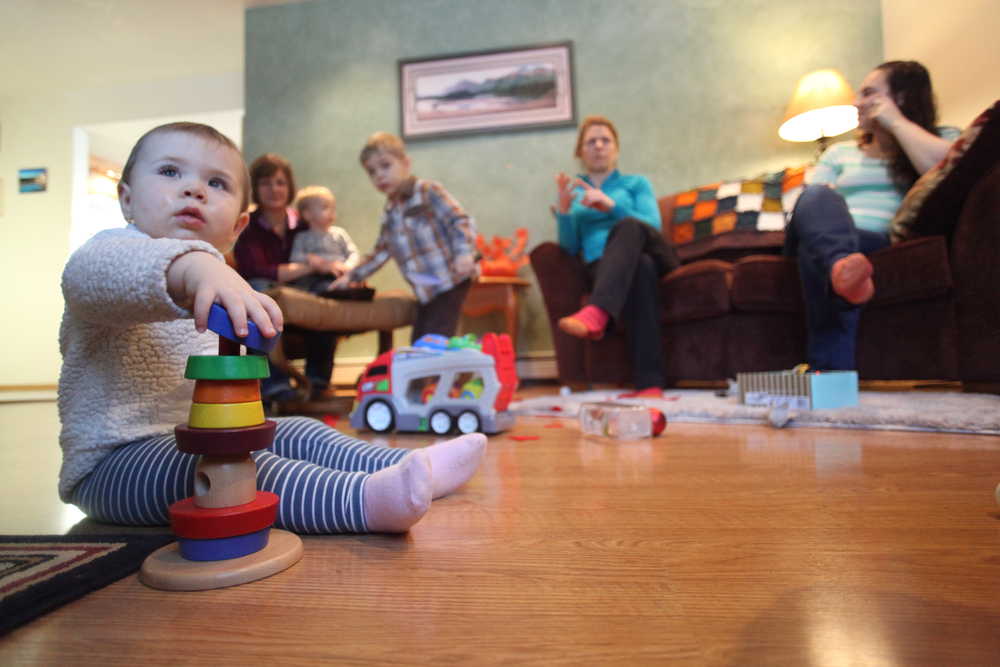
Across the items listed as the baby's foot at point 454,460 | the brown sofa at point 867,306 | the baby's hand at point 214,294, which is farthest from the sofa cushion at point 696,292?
the baby's hand at point 214,294

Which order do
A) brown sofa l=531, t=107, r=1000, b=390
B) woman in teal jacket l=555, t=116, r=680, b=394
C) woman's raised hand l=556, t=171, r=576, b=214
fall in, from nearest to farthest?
brown sofa l=531, t=107, r=1000, b=390, woman in teal jacket l=555, t=116, r=680, b=394, woman's raised hand l=556, t=171, r=576, b=214

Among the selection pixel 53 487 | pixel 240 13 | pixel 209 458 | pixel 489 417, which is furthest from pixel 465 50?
pixel 209 458

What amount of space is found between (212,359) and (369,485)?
0.19 m

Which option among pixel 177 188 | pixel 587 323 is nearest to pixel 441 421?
pixel 587 323

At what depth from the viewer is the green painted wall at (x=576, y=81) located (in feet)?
9.22

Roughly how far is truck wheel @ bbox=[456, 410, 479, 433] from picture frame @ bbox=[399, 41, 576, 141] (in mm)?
2040

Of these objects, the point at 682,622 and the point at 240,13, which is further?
the point at 240,13

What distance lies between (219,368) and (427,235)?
1.55 metres

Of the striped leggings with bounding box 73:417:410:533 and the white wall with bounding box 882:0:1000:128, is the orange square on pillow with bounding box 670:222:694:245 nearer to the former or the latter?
the white wall with bounding box 882:0:1000:128

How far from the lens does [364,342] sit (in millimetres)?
3021

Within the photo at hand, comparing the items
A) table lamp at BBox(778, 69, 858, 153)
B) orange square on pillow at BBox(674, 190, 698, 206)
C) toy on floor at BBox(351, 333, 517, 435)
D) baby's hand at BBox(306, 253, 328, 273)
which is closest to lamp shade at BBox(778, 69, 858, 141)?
table lamp at BBox(778, 69, 858, 153)

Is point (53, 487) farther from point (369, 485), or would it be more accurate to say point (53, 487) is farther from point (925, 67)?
point (925, 67)

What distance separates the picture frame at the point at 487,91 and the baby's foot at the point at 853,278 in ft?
5.99

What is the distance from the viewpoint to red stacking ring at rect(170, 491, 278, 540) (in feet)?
1.48
